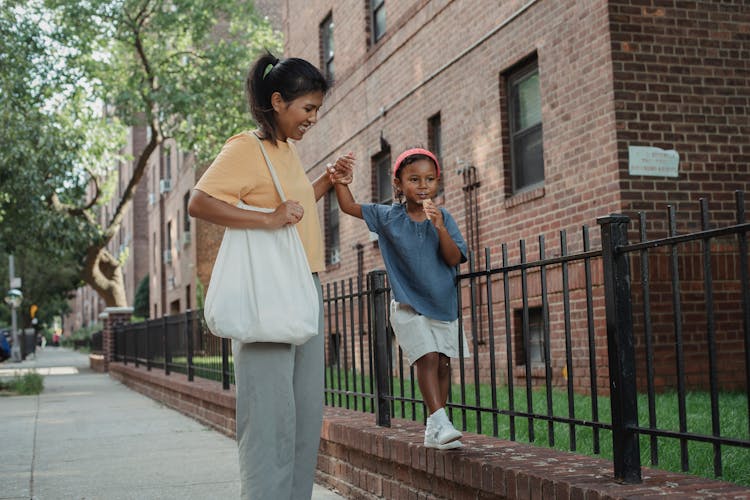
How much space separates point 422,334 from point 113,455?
13.9 ft

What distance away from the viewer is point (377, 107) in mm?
13703

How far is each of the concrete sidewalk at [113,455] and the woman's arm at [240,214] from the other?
2670mm

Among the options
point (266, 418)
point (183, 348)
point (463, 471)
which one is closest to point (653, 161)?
point (463, 471)

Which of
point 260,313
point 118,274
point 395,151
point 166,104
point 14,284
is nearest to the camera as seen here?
point 260,313

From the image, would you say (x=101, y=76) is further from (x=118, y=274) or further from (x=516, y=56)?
(x=516, y=56)

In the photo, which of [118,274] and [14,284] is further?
[14,284]

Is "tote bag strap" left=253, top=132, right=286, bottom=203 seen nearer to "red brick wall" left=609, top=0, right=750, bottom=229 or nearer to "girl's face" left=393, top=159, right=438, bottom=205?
"girl's face" left=393, top=159, right=438, bottom=205

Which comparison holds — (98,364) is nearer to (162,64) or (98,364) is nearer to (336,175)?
(162,64)

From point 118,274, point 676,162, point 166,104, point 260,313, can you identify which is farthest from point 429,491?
point 118,274

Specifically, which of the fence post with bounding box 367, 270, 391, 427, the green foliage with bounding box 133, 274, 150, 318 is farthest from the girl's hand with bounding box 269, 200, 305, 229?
the green foliage with bounding box 133, 274, 150, 318

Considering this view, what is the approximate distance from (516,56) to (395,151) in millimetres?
3678

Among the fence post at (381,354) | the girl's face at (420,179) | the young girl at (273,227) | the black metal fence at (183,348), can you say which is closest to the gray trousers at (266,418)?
the young girl at (273,227)

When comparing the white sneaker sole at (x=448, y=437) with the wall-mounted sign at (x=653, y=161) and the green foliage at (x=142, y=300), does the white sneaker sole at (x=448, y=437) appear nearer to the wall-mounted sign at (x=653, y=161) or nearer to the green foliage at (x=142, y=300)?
the wall-mounted sign at (x=653, y=161)

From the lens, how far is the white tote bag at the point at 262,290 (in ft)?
10.2
